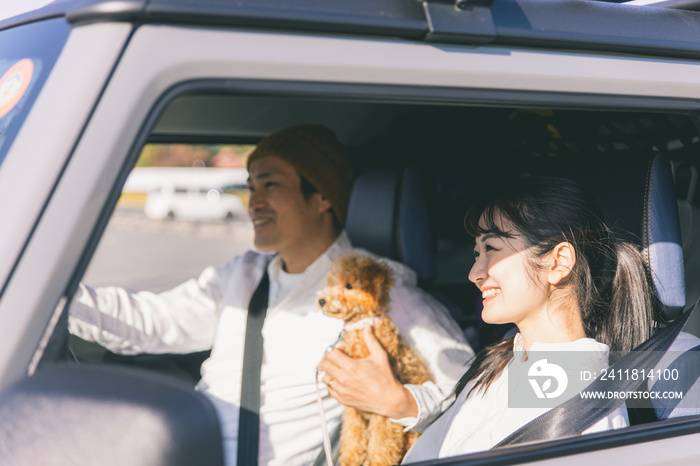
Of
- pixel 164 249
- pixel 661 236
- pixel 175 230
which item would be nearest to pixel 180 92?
pixel 661 236

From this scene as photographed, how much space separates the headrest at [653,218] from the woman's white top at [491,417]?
0.22 meters

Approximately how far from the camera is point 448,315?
83.6 inches

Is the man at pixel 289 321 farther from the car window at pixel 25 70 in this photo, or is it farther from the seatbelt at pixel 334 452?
the car window at pixel 25 70

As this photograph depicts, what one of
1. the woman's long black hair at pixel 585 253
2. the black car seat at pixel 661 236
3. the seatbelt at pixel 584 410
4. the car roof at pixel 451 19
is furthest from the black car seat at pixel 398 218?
the car roof at pixel 451 19

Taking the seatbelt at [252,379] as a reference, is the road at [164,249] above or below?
above

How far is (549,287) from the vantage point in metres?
1.54

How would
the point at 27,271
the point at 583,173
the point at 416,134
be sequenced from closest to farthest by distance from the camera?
the point at 27,271 < the point at 583,173 < the point at 416,134

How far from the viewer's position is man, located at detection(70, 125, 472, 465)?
1.90 metres

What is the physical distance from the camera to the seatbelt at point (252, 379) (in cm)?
184

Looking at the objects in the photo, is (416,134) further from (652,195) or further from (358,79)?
(358,79)

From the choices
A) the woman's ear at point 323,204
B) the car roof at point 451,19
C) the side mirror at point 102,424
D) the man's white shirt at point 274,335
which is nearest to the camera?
the side mirror at point 102,424

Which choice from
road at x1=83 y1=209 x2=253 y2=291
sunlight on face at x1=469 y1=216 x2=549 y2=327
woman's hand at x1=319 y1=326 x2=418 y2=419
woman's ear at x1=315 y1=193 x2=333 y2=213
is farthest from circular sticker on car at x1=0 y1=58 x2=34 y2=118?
road at x1=83 y1=209 x2=253 y2=291

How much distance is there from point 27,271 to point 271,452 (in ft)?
4.05

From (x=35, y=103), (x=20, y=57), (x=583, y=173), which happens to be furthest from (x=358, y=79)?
(x=583, y=173)
